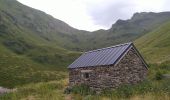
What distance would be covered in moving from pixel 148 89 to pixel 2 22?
18291 centimetres

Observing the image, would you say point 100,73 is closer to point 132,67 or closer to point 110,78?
point 110,78

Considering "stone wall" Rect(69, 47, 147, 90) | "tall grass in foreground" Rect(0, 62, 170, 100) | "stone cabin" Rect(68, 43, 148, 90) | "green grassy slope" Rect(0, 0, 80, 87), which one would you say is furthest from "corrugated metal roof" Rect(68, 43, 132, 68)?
"green grassy slope" Rect(0, 0, 80, 87)

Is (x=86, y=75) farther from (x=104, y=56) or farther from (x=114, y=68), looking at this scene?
(x=114, y=68)

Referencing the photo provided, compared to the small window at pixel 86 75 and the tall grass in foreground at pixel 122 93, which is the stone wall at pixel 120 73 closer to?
the small window at pixel 86 75

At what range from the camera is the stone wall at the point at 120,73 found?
30.9 m

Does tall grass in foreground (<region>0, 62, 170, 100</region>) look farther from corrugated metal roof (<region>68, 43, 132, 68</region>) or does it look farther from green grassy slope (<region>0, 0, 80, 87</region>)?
green grassy slope (<region>0, 0, 80, 87</region>)

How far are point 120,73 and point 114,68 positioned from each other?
958 millimetres

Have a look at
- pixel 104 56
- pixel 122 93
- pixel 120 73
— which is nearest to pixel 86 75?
pixel 104 56

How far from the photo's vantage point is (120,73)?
31.4 meters

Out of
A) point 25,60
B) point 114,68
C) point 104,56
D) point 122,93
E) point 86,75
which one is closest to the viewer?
point 122,93

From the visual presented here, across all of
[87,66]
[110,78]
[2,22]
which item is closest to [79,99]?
[110,78]

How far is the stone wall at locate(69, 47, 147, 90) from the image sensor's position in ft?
101

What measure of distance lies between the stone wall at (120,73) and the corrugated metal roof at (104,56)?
0.59 m

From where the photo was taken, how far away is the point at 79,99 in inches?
1044
